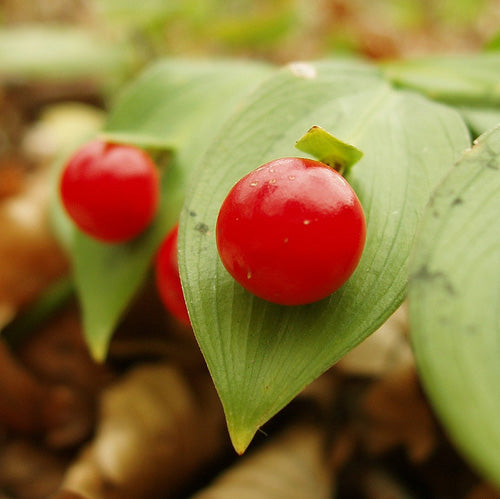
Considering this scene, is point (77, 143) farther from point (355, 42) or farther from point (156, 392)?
point (355, 42)

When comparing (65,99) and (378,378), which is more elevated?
(378,378)

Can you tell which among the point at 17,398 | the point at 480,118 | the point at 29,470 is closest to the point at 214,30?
the point at 480,118

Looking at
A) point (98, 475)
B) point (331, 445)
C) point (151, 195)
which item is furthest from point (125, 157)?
point (331, 445)

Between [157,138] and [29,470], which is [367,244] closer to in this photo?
[157,138]

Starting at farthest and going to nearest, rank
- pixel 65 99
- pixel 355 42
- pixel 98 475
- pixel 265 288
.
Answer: pixel 65 99 < pixel 355 42 < pixel 98 475 < pixel 265 288

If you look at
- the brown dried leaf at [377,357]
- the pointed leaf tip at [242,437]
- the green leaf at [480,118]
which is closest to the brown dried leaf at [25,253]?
the brown dried leaf at [377,357]

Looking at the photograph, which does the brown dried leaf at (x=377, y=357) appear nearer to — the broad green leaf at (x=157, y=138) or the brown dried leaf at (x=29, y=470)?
the broad green leaf at (x=157, y=138)
